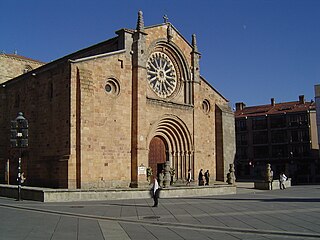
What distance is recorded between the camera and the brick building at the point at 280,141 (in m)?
67.6

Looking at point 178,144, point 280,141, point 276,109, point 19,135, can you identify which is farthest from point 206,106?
point 276,109

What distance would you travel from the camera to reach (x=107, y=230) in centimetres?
Result: 1204

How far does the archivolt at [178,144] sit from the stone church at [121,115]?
0.29ft

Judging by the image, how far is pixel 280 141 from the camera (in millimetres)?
71000

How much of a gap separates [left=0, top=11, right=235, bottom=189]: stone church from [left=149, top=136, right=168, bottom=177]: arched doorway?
0.09 meters

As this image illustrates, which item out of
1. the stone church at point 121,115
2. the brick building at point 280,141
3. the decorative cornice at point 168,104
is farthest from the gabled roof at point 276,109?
the decorative cornice at point 168,104

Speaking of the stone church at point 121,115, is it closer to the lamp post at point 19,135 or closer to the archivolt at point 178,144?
the archivolt at point 178,144

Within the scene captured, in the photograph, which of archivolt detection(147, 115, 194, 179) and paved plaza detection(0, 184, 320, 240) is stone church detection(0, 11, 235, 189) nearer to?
archivolt detection(147, 115, 194, 179)

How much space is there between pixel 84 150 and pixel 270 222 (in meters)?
15.7

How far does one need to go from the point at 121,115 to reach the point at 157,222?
53.6 ft

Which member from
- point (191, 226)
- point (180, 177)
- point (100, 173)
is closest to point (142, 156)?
point (100, 173)

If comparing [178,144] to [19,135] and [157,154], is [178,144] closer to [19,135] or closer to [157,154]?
[157,154]

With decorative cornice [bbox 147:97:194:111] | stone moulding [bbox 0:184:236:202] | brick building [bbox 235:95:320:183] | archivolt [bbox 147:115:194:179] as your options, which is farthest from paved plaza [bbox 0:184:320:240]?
brick building [bbox 235:95:320:183]

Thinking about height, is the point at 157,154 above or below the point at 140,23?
below
